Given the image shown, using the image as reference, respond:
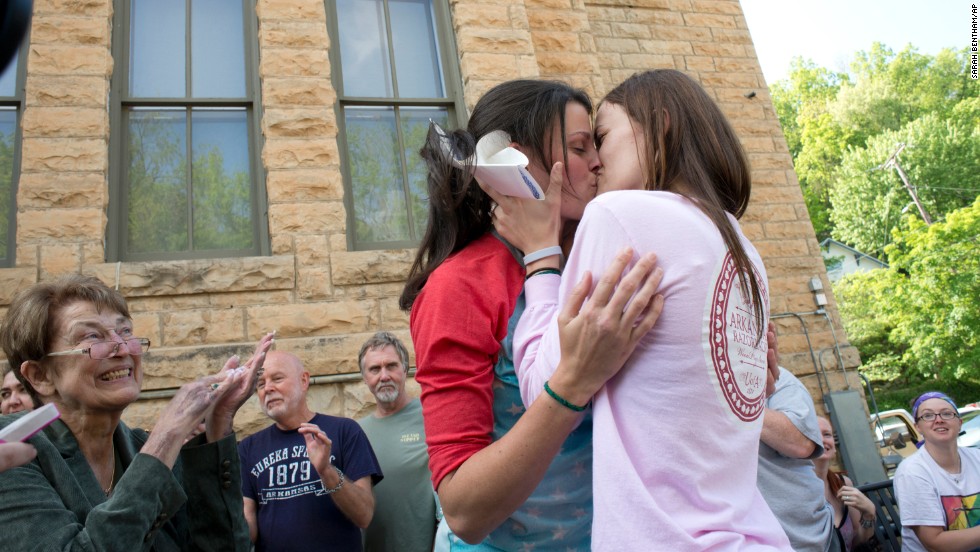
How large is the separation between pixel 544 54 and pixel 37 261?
436 cm

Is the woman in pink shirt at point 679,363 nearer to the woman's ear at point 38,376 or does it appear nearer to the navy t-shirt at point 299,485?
the woman's ear at point 38,376

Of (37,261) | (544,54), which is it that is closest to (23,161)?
→ (37,261)

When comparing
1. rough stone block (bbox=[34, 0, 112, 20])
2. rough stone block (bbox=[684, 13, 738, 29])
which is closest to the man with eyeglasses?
rough stone block (bbox=[34, 0, 112, 20])

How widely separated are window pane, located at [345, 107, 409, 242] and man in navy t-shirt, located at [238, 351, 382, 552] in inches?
72.4

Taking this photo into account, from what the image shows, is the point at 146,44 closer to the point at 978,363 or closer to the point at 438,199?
the point at 438,199

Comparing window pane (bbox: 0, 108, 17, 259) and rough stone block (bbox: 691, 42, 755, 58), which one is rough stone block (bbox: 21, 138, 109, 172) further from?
rough stone block (bbox: 691, 42, 755, 58)

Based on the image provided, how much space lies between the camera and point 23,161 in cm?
A: 500

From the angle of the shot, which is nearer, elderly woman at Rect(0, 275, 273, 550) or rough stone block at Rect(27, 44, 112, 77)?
elderly woman at Rect(0, 275, 273, 550)

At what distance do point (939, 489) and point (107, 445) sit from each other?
4545mm

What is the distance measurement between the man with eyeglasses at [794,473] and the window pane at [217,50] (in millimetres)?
4629

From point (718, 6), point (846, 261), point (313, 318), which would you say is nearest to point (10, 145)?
point (313, 318)

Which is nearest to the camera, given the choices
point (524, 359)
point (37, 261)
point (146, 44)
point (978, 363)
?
point (524, 359)

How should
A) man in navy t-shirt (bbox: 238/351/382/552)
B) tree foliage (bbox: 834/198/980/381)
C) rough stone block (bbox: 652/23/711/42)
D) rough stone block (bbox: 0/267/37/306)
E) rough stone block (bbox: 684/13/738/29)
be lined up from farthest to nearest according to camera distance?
tree foliage (bbox: 834/198/980/381) < rough stone block (bbox: 684/13/738/29) < rough stone block (bbox: 652/23/711/42) < rough stone block (bbox: 0/267/37/306) < man in navy t-shirt (bbox: 238/351/382/552)

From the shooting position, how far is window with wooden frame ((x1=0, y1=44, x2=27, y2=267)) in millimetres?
5062
